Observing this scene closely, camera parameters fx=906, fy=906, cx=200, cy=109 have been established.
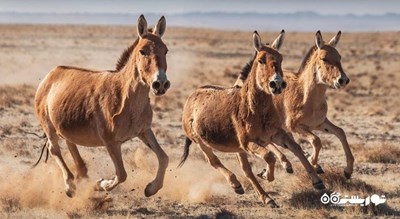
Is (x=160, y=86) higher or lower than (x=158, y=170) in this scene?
higher

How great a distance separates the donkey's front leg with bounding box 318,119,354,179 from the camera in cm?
1316

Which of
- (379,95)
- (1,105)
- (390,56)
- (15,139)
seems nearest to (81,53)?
(390,56)

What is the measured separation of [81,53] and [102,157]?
4992 centimetres

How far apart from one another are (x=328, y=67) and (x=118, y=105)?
4033mm

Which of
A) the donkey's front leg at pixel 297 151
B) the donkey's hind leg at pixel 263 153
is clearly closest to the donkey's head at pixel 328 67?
the donkey's front leg at pixel 297 151

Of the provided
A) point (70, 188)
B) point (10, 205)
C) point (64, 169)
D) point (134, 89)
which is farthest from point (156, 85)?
point (10, 205)

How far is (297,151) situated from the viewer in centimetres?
1102

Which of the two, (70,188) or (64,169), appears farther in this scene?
(64,169)

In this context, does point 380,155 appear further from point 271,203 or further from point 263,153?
point 263,153

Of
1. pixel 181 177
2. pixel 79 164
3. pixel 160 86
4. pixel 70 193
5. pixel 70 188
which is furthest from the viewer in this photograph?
pixel 181 177

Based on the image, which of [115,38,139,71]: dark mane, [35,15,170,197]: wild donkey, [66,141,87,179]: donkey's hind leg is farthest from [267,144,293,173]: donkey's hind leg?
[66,141,87,179]: donkey's hind leg

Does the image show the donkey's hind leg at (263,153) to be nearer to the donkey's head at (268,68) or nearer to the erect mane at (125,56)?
the donkey's head at (268,68)

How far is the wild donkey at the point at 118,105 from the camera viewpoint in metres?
10.5

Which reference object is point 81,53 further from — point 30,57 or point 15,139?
point 15,139
